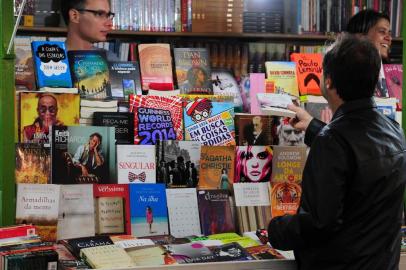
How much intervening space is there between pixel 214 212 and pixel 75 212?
0.62 meters

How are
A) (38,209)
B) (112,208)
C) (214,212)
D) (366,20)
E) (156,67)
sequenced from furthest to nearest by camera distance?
(366,20) → (156,67) → (214,212) → (112,208) → (38,209)

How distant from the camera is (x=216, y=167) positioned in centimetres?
332

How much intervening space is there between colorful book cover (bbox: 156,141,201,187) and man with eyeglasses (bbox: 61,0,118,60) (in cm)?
91

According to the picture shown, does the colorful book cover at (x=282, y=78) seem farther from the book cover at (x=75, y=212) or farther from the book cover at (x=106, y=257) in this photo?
the book cover at (x=106, y=257)

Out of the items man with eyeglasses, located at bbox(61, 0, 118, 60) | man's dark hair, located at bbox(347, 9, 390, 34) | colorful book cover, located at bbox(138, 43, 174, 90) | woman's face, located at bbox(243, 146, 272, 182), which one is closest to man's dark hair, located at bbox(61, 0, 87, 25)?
man with eyeglasses, located at bbox(61, 0, 118, 60)

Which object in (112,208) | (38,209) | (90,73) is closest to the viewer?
(38,209)

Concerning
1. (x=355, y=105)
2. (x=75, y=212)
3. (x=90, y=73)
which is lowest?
(x=75, y=212)

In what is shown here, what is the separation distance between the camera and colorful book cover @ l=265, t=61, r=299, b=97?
357 centimetres

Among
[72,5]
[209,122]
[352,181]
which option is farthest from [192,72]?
[352,181]

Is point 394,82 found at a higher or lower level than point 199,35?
lower

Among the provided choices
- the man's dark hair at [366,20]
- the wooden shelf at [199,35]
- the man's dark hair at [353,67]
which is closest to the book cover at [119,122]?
the man's dark hair at [353,67]

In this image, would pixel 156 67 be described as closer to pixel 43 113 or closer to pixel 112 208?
pixel 43 113

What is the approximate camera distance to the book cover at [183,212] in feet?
10.4

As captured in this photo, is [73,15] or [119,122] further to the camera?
[73,15]
